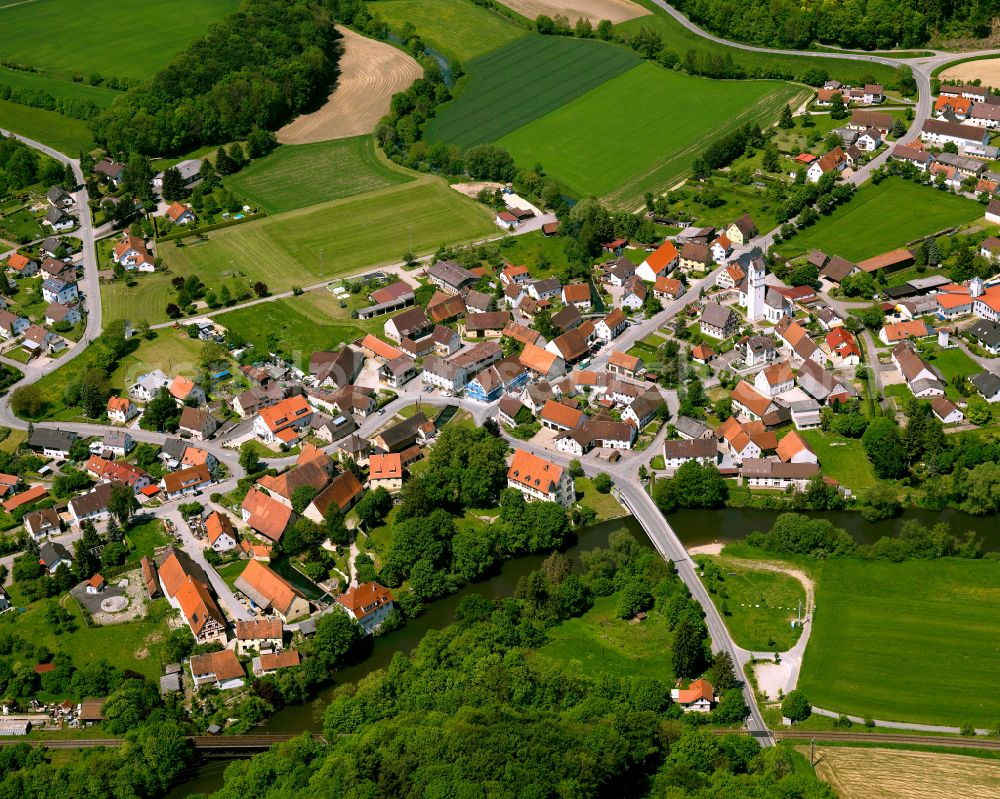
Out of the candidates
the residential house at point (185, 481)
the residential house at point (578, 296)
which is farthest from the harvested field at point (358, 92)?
the residential house at point (185, 481)

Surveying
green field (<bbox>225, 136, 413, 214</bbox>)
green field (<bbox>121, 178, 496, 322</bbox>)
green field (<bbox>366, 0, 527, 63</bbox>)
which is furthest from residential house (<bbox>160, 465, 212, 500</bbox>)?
green field (<bbox>366, 0, 527, 63</bbox>)

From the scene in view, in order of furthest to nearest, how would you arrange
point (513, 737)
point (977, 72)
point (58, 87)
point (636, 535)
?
point (58, 87) < point (977, 72) < point (636, 535) < point (513, 737)

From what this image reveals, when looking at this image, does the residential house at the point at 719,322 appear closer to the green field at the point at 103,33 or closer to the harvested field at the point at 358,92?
the harvested field at the point at 358,92

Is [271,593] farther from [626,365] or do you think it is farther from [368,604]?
[626,365]

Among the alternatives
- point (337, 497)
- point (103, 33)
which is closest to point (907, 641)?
point (337, 497)

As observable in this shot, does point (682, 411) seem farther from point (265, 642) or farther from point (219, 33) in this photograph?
point (219, 33)

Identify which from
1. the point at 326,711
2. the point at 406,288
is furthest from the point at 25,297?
the point at 326,711

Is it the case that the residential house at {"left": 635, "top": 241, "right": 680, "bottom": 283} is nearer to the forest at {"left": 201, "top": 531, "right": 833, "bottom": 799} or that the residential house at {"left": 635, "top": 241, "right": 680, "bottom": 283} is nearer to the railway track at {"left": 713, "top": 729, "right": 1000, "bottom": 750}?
the forest at {"left": 201, "top": 531, "right": 833, "bottom": 799}
